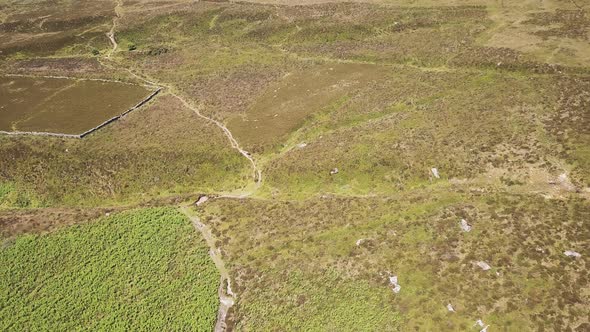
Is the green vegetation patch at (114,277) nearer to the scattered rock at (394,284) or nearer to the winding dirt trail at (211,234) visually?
the winding dirt trail at (211,234)

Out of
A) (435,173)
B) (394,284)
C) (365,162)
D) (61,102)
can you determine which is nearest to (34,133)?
→ (61,102)

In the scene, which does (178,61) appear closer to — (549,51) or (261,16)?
(261,16)

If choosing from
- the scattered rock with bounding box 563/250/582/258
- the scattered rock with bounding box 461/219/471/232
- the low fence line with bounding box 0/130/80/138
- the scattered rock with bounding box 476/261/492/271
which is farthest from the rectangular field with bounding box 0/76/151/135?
the scattered rock with bounding box 563/250/582/258

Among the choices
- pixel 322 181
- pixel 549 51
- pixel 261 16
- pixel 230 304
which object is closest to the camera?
pixel 230 304

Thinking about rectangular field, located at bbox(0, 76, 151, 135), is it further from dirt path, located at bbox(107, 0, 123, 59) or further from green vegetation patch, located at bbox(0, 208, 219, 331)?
green vegetation patch, located at bbox(0, 208, 219, 331)

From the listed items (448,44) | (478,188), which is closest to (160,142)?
(478,188)

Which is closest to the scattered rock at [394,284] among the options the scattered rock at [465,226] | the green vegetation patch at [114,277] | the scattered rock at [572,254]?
the scattered rock at [465,226]
